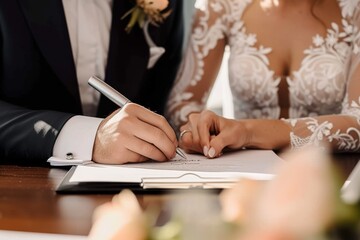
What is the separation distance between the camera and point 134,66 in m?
1.52

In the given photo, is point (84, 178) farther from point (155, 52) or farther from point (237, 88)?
point (237, 88)

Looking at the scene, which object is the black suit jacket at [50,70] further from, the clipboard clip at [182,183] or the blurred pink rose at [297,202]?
the blurred pink rose at [297,202]

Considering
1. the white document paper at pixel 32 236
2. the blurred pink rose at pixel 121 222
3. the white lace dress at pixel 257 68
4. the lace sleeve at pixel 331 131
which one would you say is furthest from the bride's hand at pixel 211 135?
the blurred pink rose at pixel 121 222

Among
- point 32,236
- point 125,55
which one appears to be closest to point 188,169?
point 32,236

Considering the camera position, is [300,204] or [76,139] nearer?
[300,204]

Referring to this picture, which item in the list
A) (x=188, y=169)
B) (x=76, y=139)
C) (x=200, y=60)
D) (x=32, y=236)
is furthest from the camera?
(x=200, y=60)

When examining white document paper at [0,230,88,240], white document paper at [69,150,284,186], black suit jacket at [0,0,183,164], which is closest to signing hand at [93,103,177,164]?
white document paper at [69,150,284,186]

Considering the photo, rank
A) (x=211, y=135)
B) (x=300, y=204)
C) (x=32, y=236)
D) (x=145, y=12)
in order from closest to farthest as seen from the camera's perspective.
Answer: (x=300, y=204)
(x=32, y=236)
(x=211, y=135)
(x=145, y=12)

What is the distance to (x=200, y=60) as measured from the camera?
1585mm

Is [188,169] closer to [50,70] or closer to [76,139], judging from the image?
[76,139]

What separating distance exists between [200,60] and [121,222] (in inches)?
55.7

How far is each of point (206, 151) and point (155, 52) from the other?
0.54 m

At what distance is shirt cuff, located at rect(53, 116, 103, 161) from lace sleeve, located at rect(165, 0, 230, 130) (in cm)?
47

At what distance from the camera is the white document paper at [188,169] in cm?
82
